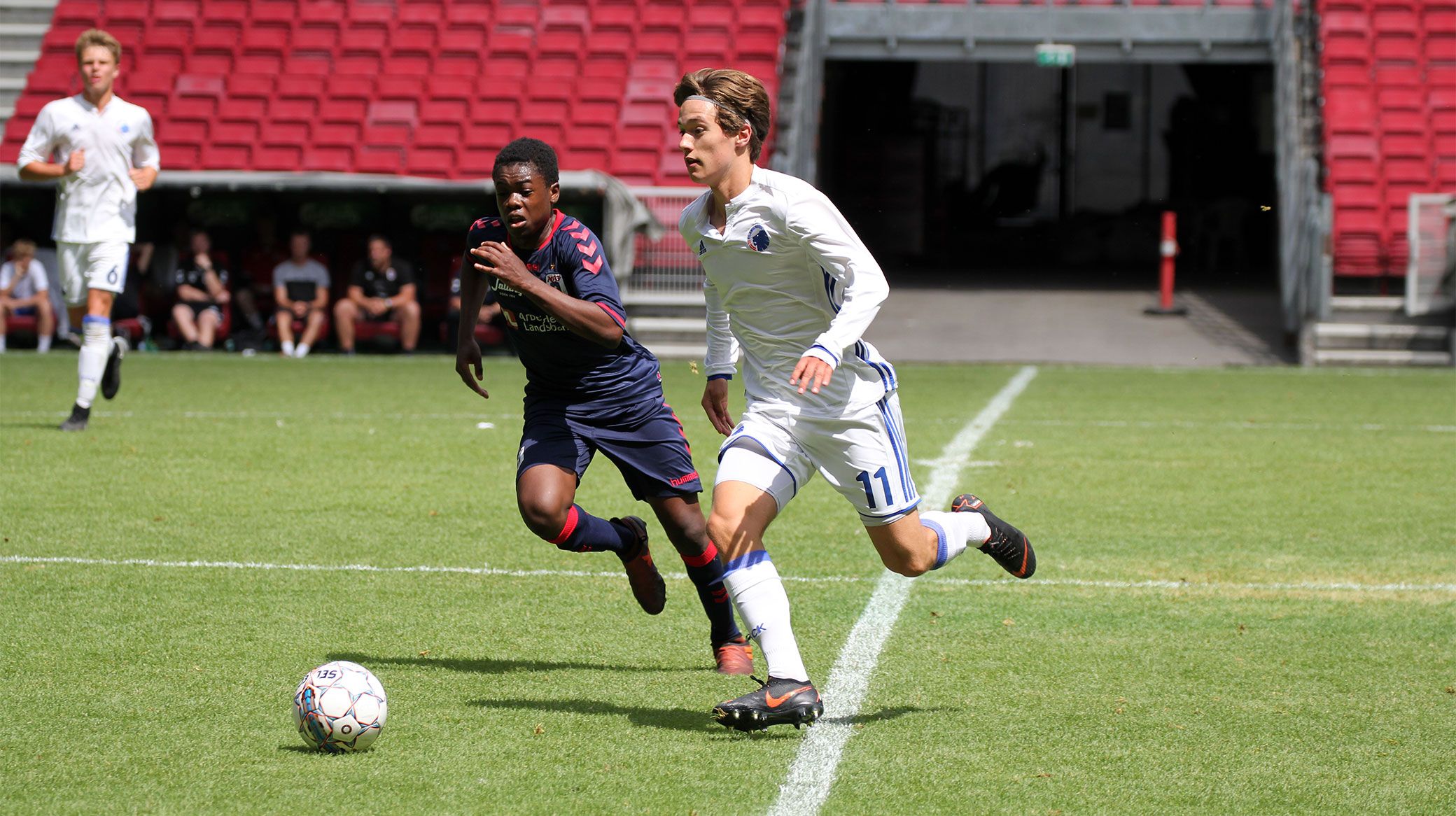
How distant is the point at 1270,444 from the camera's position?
421 inches

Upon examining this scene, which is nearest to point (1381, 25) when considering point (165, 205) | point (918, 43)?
point (918, 43)

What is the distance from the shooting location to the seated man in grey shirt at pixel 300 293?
58.5 ft

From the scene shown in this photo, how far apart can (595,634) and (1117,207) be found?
2587 cm

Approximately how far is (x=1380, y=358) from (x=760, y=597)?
15.2 meters

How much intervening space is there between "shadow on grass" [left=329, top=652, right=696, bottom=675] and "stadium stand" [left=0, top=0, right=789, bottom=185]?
50.3 feet

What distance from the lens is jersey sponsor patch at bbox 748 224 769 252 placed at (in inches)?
168

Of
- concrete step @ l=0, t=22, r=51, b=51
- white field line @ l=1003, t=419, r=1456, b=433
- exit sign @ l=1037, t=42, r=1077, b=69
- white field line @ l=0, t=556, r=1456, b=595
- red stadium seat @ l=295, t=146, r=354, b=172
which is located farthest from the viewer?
concrete step @ l=0, t=22, r=51, b=51

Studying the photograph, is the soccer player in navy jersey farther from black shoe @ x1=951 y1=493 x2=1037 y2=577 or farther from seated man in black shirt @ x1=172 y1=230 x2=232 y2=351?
seated man in black shirt @ x1=172 y1=230 x2=232 y2=351

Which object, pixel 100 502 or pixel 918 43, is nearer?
pixel 100 502

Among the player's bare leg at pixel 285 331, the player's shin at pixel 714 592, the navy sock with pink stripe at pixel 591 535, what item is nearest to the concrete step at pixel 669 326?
the player's bare leg at pixel 285 331

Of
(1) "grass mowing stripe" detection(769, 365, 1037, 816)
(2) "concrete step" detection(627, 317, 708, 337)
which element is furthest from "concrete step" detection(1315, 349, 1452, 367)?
(1) "grass mowing stripe" detection(769, 365, 1037, 816)

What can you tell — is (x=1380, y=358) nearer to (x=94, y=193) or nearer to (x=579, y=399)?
(x=94, y=193)

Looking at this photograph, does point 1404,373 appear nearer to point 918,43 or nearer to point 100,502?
point 918,43

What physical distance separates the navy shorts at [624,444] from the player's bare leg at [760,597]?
2.65 feet
